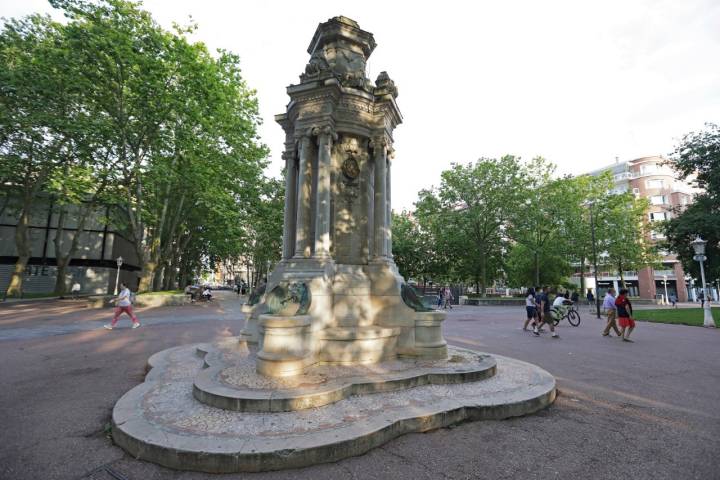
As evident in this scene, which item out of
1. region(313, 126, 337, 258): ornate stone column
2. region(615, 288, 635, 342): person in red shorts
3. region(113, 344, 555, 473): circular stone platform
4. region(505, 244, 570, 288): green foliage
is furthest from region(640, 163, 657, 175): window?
region(313, 126, 337, 258): ornate stone column

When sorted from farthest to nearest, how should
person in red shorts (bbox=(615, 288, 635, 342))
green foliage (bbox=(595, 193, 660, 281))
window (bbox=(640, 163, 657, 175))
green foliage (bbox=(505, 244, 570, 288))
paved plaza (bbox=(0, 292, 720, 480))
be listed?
window (bbox=(640, 163, 657, 175))
green foliage (bbox=(505, 244, 570, 288))
green foliage (bbox=(595, 193, 660, 281))
person in red shorts (bbox=(615, 288, 635, 342))
paved plaza (bbox=(0, 292, 720, 480))

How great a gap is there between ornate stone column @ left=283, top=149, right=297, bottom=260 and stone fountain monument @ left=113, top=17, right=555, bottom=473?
4 centimetres

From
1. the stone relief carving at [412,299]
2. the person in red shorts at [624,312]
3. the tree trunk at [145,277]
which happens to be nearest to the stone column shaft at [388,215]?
the stone relief carving at [412,299]

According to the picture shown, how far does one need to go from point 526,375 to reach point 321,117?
6372mm

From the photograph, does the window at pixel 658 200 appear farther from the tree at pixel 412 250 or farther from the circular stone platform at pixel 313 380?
the circular stone platform at pixel 313 380

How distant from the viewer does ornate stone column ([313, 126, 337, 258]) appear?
7.24m

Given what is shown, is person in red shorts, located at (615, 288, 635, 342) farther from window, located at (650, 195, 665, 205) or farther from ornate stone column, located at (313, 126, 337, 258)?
window, located at (650, 195, 665, 205)

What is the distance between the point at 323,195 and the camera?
736cm

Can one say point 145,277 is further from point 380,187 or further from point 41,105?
point 380,187

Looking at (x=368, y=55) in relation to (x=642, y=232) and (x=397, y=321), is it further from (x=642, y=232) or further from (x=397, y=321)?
(x=642, y=232)

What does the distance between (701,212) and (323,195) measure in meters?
26.7

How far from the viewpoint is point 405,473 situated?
10.3 ft

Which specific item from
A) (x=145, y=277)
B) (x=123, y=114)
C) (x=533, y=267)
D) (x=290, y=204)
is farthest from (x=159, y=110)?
(x=533, y=267)

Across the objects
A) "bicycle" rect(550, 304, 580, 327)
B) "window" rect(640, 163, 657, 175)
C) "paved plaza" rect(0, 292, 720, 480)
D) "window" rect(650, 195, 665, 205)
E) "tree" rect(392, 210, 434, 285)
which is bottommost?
"paved plaza" rect(0, 292, 720, 480)
